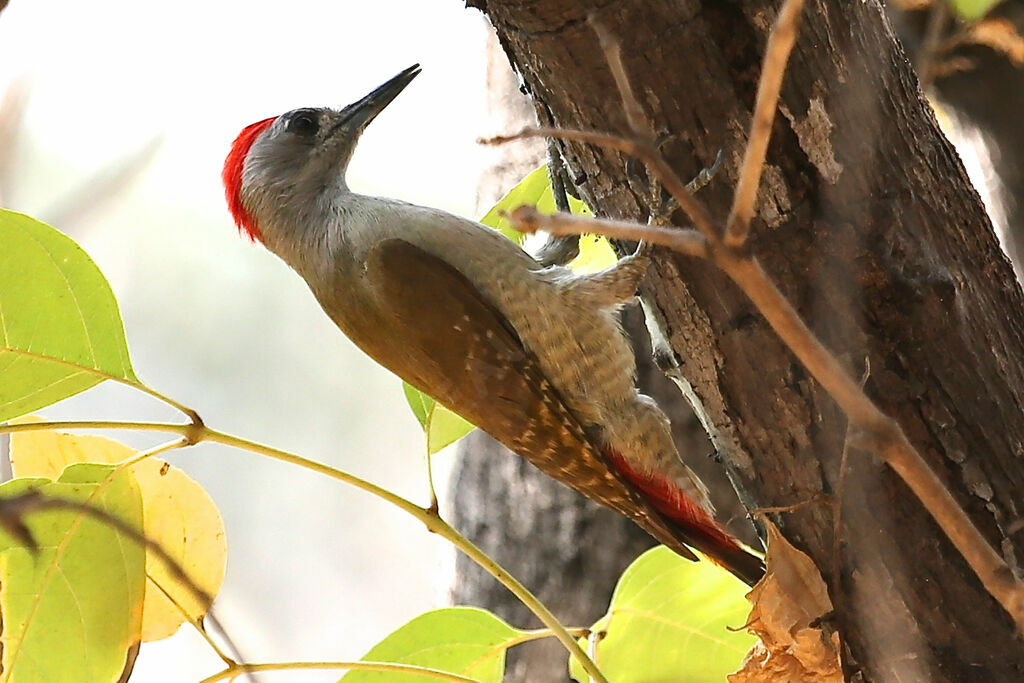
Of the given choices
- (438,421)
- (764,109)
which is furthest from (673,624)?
(764,109)

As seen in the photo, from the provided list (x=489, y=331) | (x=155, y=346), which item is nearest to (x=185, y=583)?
(x=489, y=331)

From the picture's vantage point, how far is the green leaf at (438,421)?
147 cm

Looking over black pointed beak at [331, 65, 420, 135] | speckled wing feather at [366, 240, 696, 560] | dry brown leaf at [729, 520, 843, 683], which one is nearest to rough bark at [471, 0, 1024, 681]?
dry brown leaf at [729, 520, 843, 683]

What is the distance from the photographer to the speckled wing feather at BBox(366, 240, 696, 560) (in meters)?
1.56

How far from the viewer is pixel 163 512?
4.29ft

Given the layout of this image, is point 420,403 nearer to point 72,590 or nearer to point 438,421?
point 438,421

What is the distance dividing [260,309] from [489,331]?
A: 118 inches

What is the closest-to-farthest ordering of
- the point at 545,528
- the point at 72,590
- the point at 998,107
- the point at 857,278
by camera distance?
1. the point at 857,278
2. the point at 72,590
3. the point at 998,107
4. the point at 545,528

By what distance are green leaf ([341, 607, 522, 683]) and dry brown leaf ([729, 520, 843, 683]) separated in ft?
1.15

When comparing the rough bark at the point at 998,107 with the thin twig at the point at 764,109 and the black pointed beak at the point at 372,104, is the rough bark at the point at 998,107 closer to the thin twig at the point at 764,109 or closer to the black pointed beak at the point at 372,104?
the black pointed beak at the point at 372,104

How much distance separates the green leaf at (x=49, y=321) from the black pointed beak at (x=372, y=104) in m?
0.94

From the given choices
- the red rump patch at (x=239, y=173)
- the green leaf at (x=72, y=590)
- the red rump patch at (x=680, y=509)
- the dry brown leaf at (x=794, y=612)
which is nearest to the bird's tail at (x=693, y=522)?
the red rump patch at (x=680, y=509)

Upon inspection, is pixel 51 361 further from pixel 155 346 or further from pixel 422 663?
pixel 155 346

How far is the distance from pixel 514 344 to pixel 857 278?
70cm
